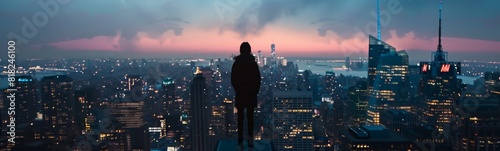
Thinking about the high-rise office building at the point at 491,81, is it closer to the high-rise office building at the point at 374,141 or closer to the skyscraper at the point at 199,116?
the high-rise office building at the point at 374,141

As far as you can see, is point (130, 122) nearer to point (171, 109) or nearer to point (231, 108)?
point (171, 109)

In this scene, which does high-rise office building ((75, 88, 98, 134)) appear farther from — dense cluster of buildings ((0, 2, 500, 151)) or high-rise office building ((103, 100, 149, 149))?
high-rise office building ((103, 100, 149, 149))

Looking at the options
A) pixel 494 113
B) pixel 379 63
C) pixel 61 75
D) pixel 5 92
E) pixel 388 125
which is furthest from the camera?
pixel 379 63

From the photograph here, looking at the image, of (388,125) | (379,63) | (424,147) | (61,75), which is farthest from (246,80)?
(379,63)

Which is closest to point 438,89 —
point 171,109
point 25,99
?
point 171,109

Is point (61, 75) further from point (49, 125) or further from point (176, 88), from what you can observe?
point (176, 88)

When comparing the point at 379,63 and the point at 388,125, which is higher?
the point at 379,63

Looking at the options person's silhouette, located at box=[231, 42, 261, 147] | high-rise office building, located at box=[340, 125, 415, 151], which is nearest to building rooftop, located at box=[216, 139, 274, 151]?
person's silhouette, located at box=[231, 42, 261, 147]
